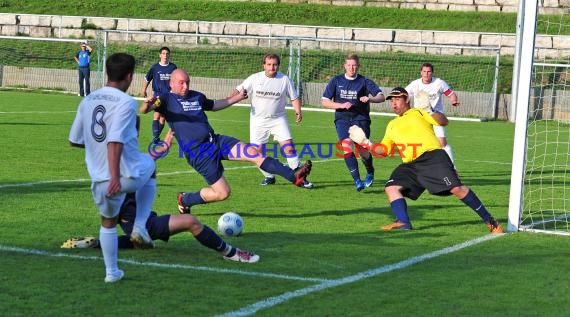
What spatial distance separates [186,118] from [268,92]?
3.67 meters

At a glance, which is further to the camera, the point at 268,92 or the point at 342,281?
the point at 268,92

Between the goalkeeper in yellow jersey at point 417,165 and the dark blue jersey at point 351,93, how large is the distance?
13.3ft

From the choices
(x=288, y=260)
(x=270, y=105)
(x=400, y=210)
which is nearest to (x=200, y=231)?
(x=288, y=260)

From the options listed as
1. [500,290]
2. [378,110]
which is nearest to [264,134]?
[500,290]

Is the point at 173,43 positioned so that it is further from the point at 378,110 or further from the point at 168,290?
the point at 168,290

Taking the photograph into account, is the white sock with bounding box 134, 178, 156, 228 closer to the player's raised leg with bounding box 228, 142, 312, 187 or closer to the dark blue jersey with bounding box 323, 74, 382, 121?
the player's raised leg with bounding box 228, 142, 312, 187

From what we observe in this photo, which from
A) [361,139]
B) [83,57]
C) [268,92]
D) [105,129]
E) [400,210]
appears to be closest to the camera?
[105,129]

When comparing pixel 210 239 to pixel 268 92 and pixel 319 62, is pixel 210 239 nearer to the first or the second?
pixel 268 92

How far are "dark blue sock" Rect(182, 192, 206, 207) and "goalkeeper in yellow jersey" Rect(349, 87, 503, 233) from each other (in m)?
1.96

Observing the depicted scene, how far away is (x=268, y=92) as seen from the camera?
49.5ft

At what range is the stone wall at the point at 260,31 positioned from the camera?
38113mm

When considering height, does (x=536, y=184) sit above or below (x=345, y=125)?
below

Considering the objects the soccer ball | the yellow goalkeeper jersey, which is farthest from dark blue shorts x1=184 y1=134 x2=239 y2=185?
the yellow goalkeeper jersey

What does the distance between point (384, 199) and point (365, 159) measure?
68.5 inches
